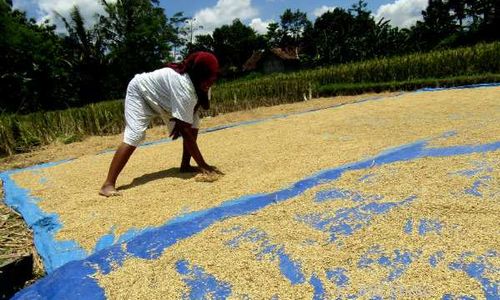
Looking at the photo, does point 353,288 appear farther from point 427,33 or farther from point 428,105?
point 427,33

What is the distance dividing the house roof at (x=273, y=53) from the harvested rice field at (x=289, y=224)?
29.5m

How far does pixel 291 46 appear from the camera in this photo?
118 feet

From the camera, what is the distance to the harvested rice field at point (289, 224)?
5.14 ft

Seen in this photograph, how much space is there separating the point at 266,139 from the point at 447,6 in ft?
105

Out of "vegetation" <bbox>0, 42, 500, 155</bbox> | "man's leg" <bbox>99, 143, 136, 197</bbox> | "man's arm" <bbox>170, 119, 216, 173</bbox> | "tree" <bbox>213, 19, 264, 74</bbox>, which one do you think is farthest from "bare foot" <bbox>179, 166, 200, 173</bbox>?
"tree" <bbox>213, 19, 264, 74</bbox>

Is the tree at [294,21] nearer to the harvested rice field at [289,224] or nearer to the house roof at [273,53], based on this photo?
the house roof at [273,53]

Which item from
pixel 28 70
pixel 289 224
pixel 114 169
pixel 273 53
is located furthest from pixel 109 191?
pixel 273 53

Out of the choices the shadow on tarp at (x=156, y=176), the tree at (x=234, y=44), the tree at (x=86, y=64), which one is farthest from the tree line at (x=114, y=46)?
the shadow on tarp at (x=156, y=176)

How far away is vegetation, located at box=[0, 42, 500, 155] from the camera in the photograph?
6.56 m

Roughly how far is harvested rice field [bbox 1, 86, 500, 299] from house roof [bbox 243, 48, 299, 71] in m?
29.5

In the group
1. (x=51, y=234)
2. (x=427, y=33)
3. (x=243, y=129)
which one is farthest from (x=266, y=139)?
(x=427, y=33)

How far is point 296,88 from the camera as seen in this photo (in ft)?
37.3

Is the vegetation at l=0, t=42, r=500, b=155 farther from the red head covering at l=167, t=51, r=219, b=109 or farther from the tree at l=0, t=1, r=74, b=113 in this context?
the tree at l=0, t=1, r=74, b=113

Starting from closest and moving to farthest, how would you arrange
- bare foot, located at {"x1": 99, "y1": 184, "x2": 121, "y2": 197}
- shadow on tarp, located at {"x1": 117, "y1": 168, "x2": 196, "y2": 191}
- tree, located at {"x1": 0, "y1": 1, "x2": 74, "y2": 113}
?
bare foot, located at {"x1": 99, "y1": 184, "x2": 121, "y2": 197}
shadow on tarp, located at {"x1": 117, "y1": 168, "x2": 196, "y2": 191}
tree, located at {"x1": 0, "y1": 1, "x2": 74, "y2": 113}
